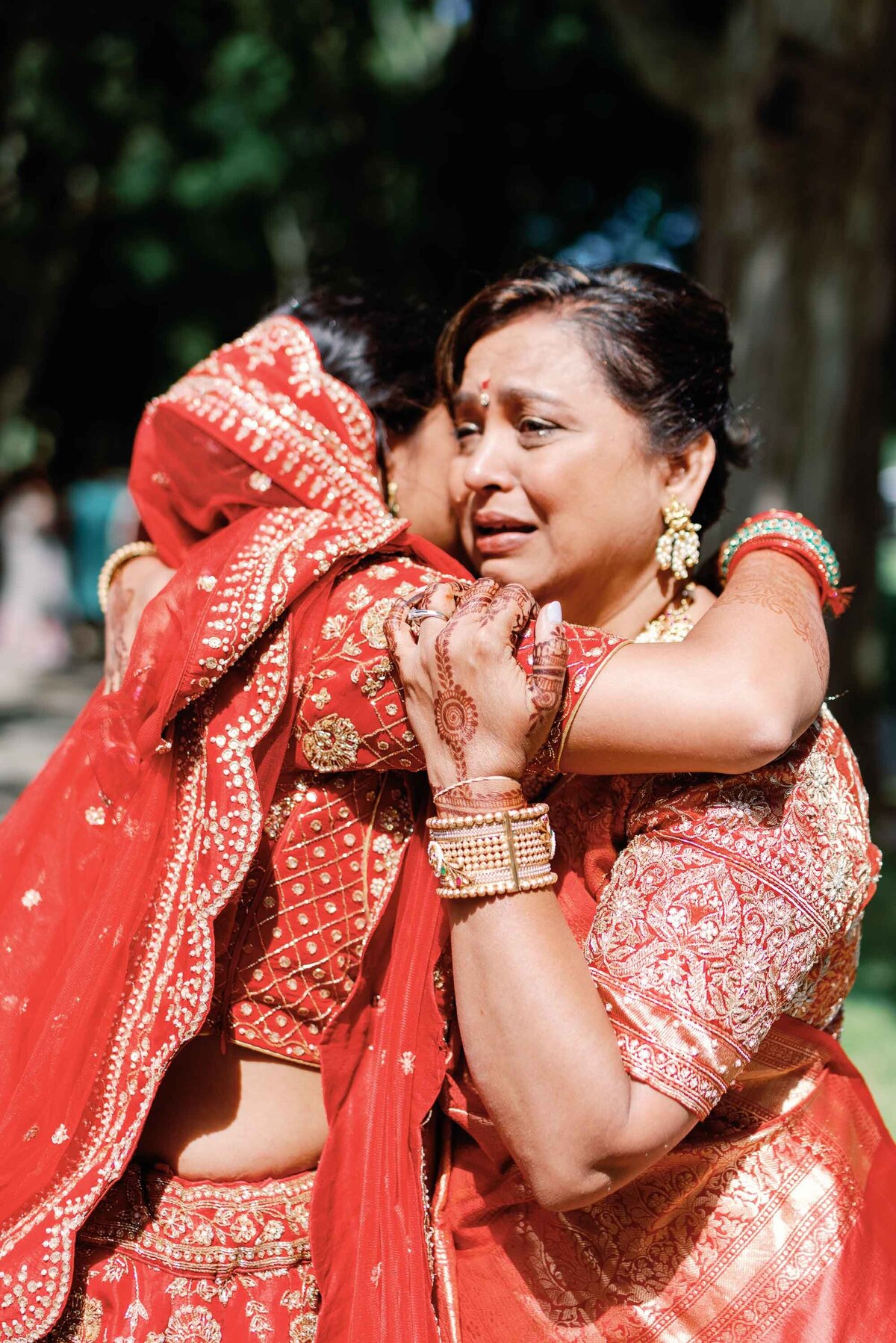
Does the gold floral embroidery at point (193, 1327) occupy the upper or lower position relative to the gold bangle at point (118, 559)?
lower

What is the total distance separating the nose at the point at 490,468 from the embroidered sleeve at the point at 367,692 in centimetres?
44

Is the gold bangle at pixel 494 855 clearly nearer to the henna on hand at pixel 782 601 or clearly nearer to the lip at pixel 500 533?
the henna on hand at pixel 782 601

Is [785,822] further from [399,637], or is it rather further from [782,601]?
[399,637]

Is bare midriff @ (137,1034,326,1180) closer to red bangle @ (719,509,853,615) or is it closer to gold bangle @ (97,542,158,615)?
gold bangle @ (97,542,158,615)

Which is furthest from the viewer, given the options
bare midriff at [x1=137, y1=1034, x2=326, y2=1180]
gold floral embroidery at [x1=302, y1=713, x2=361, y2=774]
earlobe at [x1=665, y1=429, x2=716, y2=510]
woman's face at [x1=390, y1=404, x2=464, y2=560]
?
woman's face at [x1=390, y1=404, x2=464, y2=560]

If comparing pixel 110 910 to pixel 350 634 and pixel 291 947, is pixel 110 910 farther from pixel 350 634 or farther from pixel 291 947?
pixel 350 634

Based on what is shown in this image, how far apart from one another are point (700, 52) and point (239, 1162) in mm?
6815

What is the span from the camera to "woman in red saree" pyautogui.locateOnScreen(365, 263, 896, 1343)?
5.12ft

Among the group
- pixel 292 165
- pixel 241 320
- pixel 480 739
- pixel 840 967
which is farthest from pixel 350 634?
pixel 241 320

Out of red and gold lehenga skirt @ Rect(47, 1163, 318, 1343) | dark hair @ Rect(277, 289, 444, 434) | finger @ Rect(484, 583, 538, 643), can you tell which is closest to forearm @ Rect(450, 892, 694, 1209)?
finger @ Rect(484, 583, 538, 643)

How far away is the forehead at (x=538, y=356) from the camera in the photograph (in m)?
2.10

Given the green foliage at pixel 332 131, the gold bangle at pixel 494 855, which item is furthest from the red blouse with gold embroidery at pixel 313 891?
the green foliage at pixel 332 131

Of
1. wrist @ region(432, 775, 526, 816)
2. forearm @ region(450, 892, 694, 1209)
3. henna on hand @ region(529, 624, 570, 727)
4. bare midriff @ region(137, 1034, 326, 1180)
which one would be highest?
henna on hand @ region(529, 624, 570, 727)

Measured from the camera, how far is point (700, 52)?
697 cm
